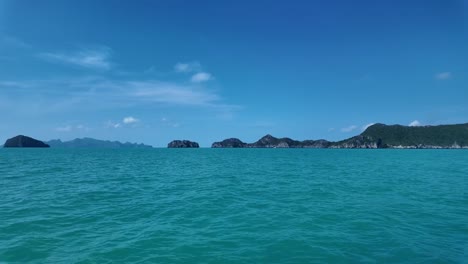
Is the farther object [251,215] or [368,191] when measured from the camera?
[368,191]

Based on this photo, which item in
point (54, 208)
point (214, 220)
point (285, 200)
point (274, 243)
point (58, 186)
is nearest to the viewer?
point (274, 243)

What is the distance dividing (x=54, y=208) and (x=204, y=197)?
10.5m

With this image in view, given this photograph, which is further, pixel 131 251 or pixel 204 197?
pixel 204 197

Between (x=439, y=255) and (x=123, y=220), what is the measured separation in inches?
596

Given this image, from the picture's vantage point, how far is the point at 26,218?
52.7ft

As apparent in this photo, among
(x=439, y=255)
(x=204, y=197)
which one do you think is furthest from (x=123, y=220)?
(x=439, y=255)

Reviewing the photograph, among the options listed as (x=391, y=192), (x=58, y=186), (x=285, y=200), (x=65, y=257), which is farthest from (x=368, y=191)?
(x=58, y=186)

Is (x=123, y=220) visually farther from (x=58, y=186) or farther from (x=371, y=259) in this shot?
(x=58, y=186)

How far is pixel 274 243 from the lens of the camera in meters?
12.1

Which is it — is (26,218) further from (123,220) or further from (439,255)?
(439,255)

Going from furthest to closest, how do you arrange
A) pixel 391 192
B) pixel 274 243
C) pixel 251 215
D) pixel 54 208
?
pixel 391 192, pixel 54 208, pixel 251 215, pixel 274 243

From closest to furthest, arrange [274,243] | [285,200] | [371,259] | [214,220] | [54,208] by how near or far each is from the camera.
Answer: [371,259], [274,243], [214,220], [54,208], [285,200]

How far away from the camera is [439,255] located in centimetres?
1073

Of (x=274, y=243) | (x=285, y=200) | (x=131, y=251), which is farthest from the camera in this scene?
(x=285, y=200)
